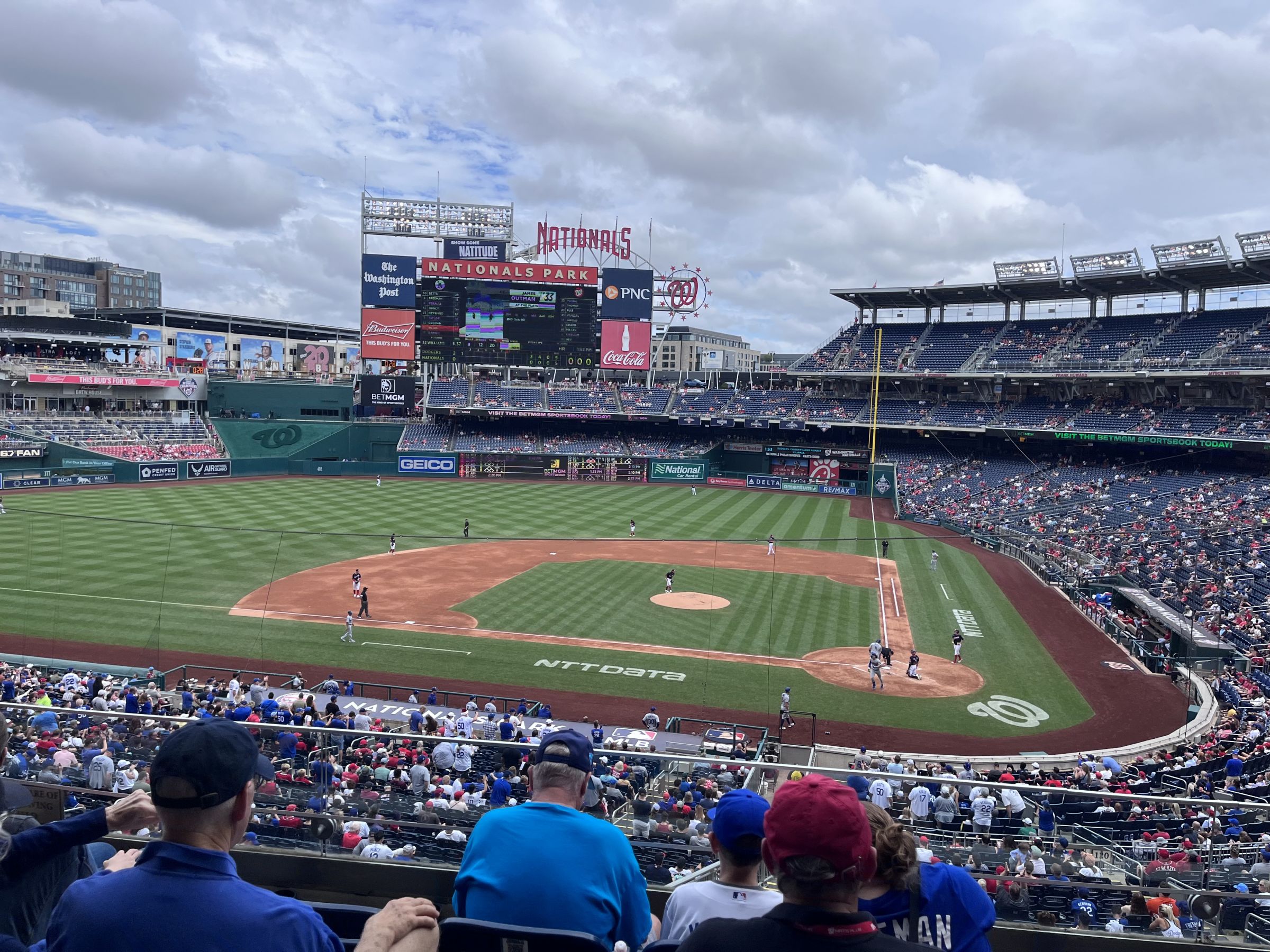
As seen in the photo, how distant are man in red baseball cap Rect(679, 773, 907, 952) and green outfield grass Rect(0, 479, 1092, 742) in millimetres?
18943

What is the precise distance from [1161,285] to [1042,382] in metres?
9.87

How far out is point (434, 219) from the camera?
7581cm

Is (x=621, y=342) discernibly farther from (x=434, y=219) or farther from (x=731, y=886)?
(x=731, y=886)

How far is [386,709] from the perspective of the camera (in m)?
19.9

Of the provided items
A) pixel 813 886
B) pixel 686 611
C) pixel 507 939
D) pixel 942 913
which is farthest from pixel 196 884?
pixel 686 611

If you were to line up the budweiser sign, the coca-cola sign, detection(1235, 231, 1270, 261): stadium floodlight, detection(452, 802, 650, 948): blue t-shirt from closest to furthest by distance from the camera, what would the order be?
detection(452, 802, 650, 948): blue t-shirt, detection(1235, 231, 1270, 261): stadium floodlight, the budweiser sign, the coca-cola sign

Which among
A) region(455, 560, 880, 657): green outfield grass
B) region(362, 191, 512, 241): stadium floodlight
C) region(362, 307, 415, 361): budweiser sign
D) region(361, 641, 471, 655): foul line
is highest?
region(362, 191, 512, 241): stadium floodlight

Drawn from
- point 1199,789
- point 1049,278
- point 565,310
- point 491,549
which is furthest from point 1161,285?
point 1199,789

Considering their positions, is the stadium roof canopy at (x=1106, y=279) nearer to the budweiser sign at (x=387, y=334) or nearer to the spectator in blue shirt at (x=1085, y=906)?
the budweiser sign at (x=387, y=334)

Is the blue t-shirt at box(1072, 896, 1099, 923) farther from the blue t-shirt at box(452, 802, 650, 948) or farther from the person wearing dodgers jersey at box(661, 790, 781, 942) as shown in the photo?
the blue t-shirt at box(452, 802, 650, 948)

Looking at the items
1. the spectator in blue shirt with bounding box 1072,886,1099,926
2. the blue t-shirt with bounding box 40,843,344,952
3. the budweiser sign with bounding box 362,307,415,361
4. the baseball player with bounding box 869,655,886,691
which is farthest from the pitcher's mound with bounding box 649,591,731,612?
the budweiser sign with bounding box 362,307,415,361

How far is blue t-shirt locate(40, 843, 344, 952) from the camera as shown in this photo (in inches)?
91.6

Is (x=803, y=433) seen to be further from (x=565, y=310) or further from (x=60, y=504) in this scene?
(x=60, y=504)

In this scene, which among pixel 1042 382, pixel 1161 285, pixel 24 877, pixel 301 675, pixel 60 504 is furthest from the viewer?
pixel 1042 382
